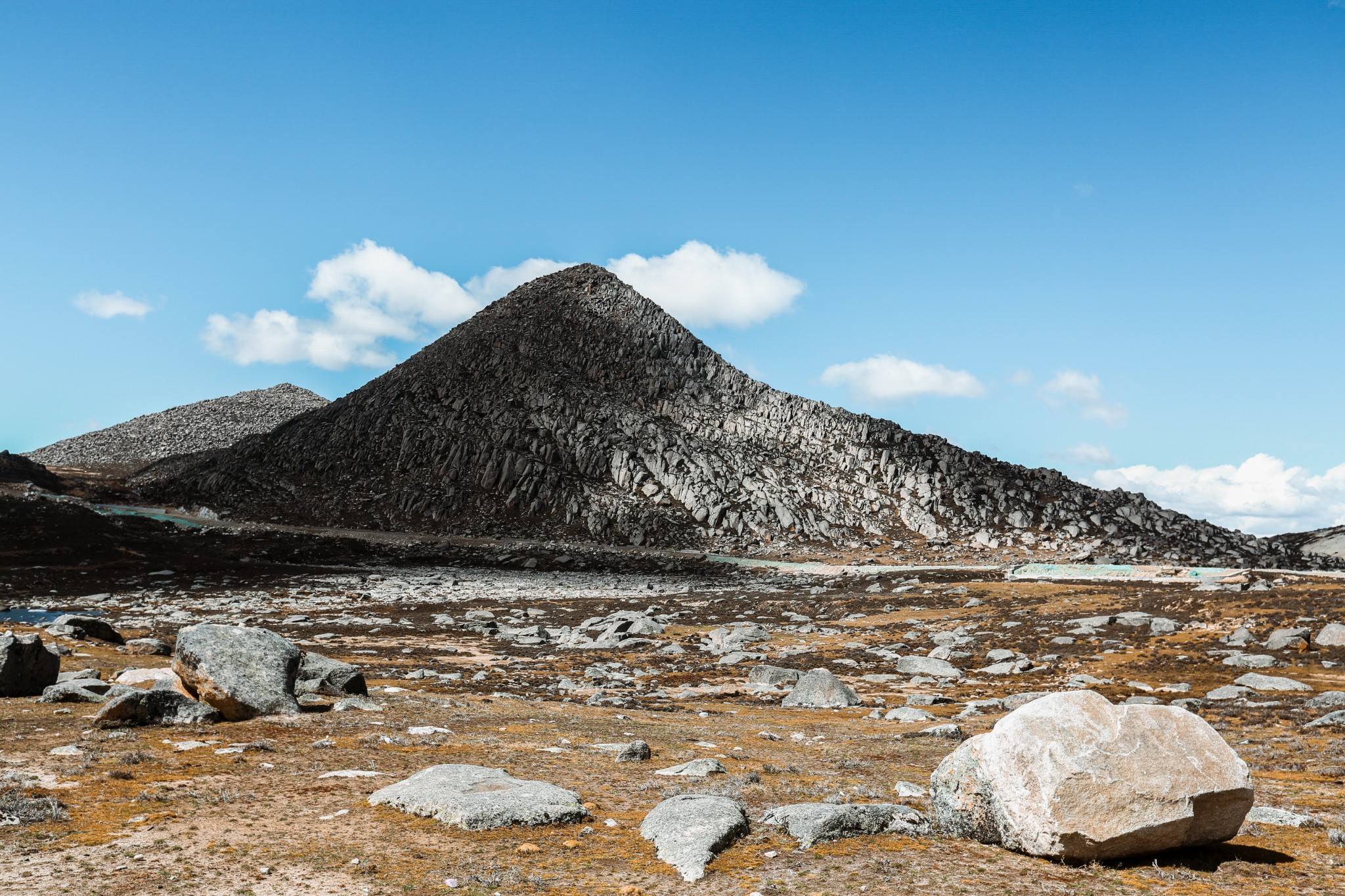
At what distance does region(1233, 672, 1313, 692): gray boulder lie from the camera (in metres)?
27.1

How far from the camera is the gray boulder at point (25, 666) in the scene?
68.4ft

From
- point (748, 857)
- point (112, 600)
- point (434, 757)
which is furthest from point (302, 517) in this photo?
point (748, 857)

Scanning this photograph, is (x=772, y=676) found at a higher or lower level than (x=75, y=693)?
lower

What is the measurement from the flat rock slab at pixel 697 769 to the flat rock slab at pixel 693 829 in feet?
9.88

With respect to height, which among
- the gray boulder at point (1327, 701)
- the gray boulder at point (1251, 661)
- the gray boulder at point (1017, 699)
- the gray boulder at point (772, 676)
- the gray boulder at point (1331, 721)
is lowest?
the gray boulder at point (772, 676)

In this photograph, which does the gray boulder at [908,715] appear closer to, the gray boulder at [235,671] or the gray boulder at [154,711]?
the gray boulder at [235,671]

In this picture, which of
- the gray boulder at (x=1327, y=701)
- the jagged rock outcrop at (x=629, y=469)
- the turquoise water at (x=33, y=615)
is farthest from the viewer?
the jagged rock outcrop at (x=629, y=469)

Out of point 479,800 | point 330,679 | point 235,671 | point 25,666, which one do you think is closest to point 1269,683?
point 479,800

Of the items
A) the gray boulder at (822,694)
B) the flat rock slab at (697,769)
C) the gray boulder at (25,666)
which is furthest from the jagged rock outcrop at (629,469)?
the flat rock slab at (697,769)

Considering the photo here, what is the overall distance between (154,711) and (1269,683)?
35.2m

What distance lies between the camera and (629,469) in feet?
431

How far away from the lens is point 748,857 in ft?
33.3

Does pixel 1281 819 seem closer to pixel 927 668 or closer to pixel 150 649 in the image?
pixel 927 668

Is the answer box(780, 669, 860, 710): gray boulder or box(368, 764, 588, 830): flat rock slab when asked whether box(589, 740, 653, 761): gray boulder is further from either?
box(780, 669, 860, 710): gray boulder
